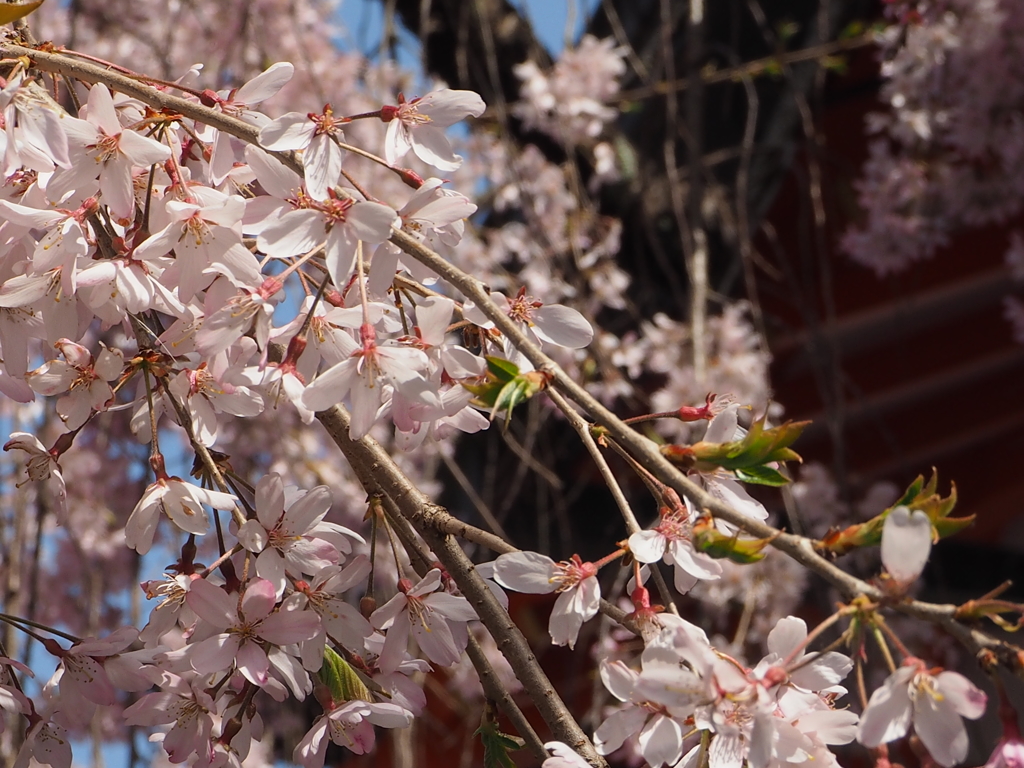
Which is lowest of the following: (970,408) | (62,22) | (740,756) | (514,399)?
(970,408)

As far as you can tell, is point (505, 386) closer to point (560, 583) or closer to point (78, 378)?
point (560, 583)

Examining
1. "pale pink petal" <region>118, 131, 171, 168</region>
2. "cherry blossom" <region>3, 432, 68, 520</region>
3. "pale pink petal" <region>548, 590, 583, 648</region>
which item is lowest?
"pale pink petal" <region>548, 590, 583, 648</region>

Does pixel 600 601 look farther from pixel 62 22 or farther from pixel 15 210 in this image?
pixel 62 22

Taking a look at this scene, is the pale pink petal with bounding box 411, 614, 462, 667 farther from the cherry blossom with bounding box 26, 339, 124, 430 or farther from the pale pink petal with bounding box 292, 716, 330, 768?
the cherry blossom with bounding box 26, 339, 124, 430

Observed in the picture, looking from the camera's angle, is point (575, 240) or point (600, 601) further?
point (575, 240)

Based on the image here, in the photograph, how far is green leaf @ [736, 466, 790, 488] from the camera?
539 mm

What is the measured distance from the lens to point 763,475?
54cm

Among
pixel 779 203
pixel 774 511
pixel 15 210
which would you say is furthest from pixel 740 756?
pixel 779 203

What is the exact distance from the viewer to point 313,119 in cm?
61

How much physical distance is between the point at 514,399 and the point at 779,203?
2546 mm

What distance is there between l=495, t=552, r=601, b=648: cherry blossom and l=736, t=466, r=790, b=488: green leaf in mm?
116

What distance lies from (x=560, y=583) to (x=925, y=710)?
0.22m

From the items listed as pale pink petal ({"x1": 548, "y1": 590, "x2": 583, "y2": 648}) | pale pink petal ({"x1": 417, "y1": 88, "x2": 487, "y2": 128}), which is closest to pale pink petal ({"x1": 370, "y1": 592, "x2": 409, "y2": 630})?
pale pink petal ({"x1": 548, "y1": 590, "x2": 583, "y2": 648})

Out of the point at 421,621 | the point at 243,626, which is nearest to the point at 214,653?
the point at 243,626
